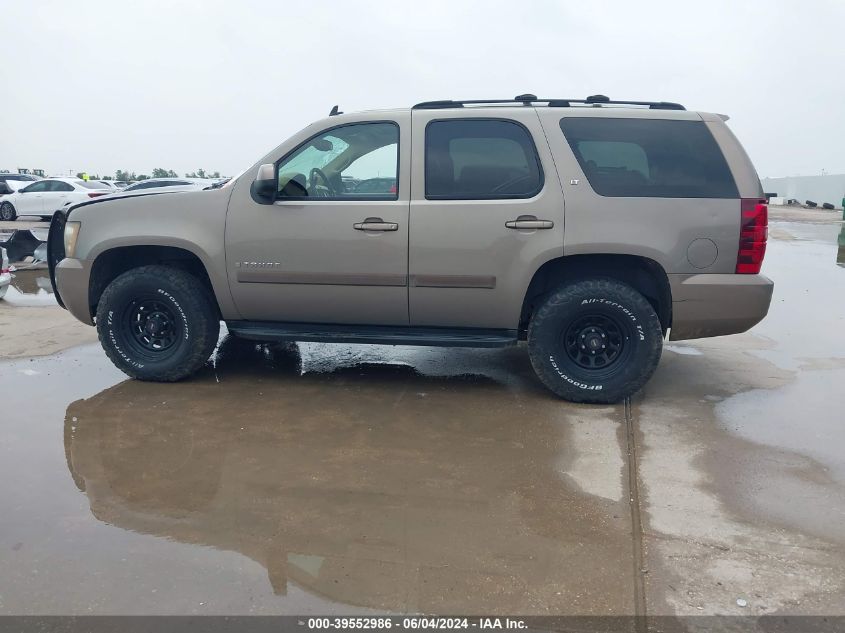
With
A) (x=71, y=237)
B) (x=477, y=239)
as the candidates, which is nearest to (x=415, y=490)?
(x=477, y=239)

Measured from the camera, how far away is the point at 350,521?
10.4 ft

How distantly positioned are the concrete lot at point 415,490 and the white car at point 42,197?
17.0 m

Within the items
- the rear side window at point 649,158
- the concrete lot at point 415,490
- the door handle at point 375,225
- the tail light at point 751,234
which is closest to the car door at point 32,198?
the concrete lot at point 415,490

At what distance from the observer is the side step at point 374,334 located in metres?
4.80

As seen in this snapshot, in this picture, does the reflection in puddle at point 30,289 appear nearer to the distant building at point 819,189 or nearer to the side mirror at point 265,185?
the side mirror at point 265,185

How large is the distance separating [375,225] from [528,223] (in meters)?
0.99

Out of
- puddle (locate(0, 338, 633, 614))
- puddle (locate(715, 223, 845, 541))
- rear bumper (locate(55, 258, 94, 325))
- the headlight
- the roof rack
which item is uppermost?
the roof rack

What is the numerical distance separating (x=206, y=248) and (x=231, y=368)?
3.67 feet

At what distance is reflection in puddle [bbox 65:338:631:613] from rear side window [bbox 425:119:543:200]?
1392mm

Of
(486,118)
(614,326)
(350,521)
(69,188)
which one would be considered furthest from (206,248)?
(69,188)

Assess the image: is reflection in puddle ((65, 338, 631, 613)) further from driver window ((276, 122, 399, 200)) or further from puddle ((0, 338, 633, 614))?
driver window ((276, 122, 399, 200))

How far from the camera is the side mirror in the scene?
4.62 metres

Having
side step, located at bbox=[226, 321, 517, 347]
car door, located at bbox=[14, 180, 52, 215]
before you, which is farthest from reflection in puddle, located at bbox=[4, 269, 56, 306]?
car door, located at bbox=[14, 180, 52, 215]

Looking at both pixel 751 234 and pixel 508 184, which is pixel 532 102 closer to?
pixel 508 184
